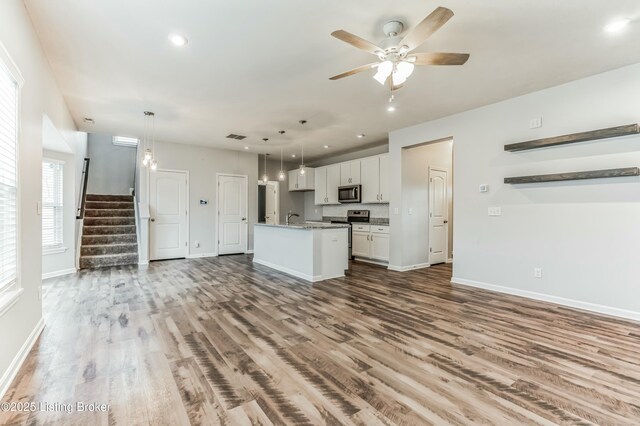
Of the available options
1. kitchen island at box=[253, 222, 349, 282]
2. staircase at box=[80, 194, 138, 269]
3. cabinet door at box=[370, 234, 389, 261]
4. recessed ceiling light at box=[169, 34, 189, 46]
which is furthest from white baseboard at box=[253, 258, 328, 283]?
recessed ceiling light at box=[169, 34, 189, 46]

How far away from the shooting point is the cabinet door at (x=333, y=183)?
7778 mm

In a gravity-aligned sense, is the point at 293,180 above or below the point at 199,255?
above

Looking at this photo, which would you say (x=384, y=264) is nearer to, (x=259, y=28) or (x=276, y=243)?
(x=276, y=243)

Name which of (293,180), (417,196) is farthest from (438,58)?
(293,180)

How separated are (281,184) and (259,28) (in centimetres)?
694

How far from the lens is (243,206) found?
8.03m

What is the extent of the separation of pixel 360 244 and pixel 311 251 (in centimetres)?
237

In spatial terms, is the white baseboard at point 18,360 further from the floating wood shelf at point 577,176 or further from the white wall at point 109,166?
the white wall at point 109,166

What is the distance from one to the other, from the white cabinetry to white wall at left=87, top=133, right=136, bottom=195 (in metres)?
7.10

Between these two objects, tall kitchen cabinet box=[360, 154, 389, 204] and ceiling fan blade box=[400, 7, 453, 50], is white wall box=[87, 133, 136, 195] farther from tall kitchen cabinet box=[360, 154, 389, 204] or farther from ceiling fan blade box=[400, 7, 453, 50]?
ceiling fan blade box=[400, 7, 453, 50]

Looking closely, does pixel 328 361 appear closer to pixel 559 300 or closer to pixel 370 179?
pixel 559 300

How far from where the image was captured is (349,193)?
719 centimetres

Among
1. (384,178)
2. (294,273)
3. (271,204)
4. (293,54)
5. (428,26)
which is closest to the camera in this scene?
(428,26)

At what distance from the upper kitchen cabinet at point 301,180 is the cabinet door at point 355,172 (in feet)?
5.53
